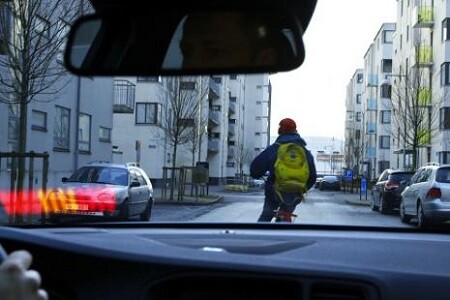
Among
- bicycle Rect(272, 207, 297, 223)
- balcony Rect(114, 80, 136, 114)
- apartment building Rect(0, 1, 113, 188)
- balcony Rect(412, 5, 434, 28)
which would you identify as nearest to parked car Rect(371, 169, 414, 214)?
apartment building Rect(0, 1, 113, 188)

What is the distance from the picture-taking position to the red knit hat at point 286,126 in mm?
7379

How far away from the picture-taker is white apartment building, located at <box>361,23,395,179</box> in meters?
73.1

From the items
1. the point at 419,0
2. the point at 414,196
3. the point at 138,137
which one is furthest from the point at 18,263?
the point at 419,0

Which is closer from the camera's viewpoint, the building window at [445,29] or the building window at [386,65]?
the building window at [445,29]

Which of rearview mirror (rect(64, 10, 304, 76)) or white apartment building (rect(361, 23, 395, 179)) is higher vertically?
white apartment building (rect(361, 23, 395, 179))

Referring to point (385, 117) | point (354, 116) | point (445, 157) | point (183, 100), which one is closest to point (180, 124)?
point (183, 100)

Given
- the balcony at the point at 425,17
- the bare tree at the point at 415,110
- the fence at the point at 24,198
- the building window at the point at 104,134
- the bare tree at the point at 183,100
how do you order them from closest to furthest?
the fence at the point at 24,198
the bare tree at the point at 183,100
the building window at the point at 104,134
the bare tree at the point at 415,110
the balcony at the point at 425,17

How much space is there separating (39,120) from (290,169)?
18854 millimetres

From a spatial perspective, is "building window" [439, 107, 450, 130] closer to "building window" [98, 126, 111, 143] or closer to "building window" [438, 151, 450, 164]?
"building window" [438, 151, 450, 164]

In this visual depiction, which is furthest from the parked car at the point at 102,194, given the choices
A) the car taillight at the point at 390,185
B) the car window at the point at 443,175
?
the car taillight at the point at 390,185

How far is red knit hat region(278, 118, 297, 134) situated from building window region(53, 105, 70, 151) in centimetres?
1976

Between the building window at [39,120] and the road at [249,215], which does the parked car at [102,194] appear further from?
the building window at [39,120]

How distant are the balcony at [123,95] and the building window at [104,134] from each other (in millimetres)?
3160

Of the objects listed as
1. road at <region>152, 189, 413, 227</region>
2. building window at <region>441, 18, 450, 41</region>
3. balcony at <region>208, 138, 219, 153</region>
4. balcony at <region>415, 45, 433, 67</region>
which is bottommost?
road at <region>152, 189, 413, 227</region>
